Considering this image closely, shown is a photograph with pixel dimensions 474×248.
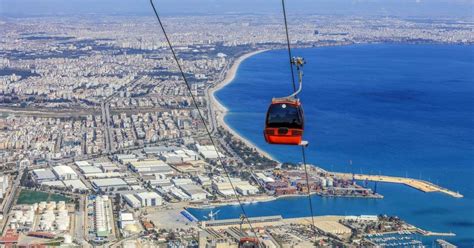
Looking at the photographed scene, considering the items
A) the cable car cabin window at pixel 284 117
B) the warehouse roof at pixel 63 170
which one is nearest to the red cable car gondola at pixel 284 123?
the cable car cabin window at pixel 284 117

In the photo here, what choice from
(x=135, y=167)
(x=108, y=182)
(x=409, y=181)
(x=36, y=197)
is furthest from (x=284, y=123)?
(x=135, y=167)

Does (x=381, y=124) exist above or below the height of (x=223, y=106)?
below

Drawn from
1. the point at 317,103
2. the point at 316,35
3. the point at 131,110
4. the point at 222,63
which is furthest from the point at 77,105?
the point at 316,35

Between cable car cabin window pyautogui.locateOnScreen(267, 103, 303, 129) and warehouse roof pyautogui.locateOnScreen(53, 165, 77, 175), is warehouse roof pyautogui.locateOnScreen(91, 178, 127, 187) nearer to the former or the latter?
warehouse roof pyautogui.locateOnScreen(53, 165, 77, 175)

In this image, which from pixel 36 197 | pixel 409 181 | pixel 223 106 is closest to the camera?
pixel 36 197

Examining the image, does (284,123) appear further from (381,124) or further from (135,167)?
(381,124)

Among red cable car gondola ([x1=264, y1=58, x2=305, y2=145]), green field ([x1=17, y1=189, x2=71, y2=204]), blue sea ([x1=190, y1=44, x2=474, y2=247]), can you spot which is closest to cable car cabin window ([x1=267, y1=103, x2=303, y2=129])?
red cable car gondola ([x1=264, y1=58, x2=305, y2=145])

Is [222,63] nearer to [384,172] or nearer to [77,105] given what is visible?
[77,105]
